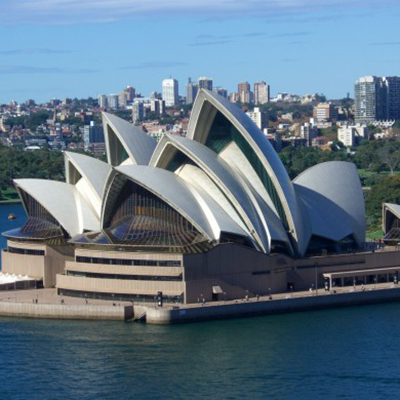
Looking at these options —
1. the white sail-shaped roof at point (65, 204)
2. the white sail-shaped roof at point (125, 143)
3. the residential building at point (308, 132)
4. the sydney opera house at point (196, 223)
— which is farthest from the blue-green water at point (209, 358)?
the residential building at point (308, 132)

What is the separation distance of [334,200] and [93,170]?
34.2 feet

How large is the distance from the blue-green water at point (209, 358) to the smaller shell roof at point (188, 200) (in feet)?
13.9

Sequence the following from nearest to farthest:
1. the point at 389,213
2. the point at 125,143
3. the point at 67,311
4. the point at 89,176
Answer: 1. the point at 67,311
2. the point at 89,176
3. the point at 125,143
4. the point at 389,213

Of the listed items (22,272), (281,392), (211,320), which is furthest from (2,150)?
(281,392)

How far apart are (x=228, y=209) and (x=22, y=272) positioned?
32.7ft

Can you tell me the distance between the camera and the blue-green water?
125 ft

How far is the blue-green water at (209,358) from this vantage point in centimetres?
3803

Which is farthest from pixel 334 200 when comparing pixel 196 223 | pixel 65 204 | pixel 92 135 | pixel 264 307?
pixel 92 135

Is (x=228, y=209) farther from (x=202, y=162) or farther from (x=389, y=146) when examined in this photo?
(x=389, y=146)

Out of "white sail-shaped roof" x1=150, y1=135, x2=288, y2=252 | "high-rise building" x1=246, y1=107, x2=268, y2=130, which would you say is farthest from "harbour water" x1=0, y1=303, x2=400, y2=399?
"high-rise building" x1=246, y1=107, x2=268, y2=130

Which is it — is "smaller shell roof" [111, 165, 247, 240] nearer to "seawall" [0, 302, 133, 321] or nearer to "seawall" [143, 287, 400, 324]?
"seawall" [143, 287, 400, 324]

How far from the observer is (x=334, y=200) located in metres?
56.1

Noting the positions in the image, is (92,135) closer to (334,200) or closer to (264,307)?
(334,200)

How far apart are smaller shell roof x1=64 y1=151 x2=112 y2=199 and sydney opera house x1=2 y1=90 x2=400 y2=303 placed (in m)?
0.05
